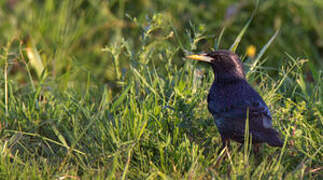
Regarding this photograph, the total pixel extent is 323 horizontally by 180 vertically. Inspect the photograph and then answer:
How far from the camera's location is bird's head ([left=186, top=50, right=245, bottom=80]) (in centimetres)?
401

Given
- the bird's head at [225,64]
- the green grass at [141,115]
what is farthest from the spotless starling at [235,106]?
the green grass at [141,115]

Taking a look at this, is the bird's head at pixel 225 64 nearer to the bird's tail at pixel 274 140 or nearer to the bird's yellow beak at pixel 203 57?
the bird's yellow beak at pixel 203 57

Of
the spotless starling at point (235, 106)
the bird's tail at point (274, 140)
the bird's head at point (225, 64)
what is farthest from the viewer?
the bird's head at point (225, 64)

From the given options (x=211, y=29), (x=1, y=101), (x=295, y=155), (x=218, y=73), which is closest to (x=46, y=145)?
(x=1, y=101)

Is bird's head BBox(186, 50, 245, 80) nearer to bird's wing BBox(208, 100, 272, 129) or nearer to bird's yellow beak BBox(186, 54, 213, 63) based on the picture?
bird's yellow beak BBox(186, 54, 213, 63)

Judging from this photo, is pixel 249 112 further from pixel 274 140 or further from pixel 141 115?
pixel 141 115

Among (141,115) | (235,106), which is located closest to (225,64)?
(235,106)

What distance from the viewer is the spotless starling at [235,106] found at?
3.55 meters

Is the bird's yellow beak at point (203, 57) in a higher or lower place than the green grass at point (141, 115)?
higher

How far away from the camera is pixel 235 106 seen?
12.2ft

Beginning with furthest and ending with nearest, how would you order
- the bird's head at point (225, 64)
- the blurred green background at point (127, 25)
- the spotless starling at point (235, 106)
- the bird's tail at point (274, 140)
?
the blurred green background at point (127, 25) < the bird's head at point (225, 64) < the spotless starling at point (235, 106) < the bird's tail at point (274, 140)

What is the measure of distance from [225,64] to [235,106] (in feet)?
1.43

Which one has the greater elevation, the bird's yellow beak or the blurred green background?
the bird's yellow beak

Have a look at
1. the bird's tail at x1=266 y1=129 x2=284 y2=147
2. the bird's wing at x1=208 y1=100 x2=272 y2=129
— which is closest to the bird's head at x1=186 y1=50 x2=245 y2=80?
the bird's wing at x1=208 y1=100 x2=272 y2=129
